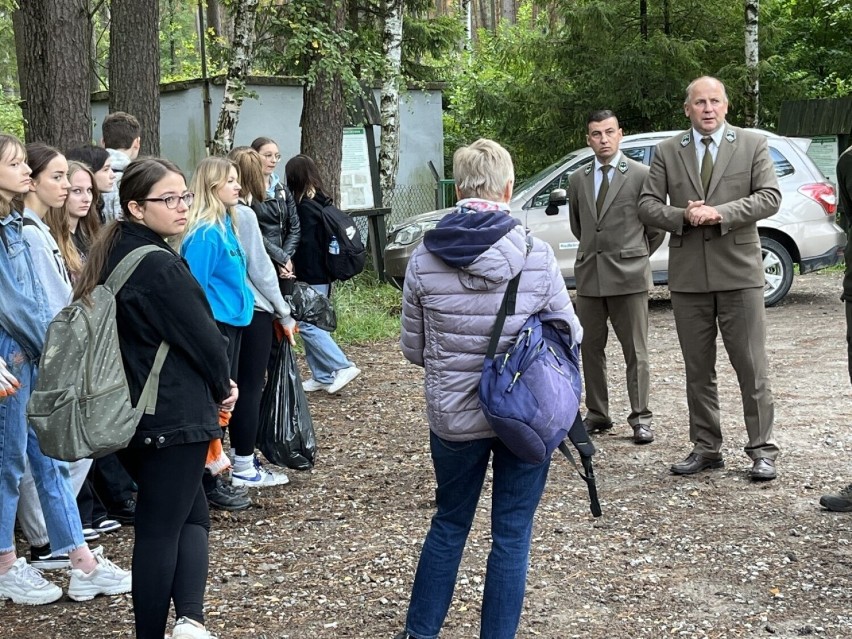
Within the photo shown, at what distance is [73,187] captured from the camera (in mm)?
5348

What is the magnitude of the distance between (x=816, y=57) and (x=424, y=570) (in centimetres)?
1948

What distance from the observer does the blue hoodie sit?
5625 millimetres

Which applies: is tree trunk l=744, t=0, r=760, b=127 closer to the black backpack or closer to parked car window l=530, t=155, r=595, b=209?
parked car window l=530, t=155, r=595, b=209

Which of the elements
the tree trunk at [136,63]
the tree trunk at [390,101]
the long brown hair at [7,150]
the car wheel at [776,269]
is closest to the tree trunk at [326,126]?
the tree trunk at [390,101]

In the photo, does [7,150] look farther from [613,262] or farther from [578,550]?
[613,262]

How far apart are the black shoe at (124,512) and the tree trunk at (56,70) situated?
368 centimetres

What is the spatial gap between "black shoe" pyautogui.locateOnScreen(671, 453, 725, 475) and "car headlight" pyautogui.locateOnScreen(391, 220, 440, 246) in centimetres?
697

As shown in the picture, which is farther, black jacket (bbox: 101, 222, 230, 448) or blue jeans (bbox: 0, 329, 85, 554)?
blue jeans (bbox: 0, 329, 85, 554)

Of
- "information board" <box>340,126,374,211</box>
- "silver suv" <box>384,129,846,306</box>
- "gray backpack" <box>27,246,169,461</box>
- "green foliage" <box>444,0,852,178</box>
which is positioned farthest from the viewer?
"green foliage" <box>444,0,852,178</box>

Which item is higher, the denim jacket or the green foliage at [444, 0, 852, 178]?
the green foliage at [444, 0, 852, 178]

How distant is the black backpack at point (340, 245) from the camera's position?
848cm

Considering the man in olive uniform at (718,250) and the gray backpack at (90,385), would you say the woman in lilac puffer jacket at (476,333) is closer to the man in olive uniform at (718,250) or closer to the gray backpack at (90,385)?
the gray backpack at (90,385)

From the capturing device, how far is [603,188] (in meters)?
7.34

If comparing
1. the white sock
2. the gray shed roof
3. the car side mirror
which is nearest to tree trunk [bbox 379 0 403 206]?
the car side mirror
